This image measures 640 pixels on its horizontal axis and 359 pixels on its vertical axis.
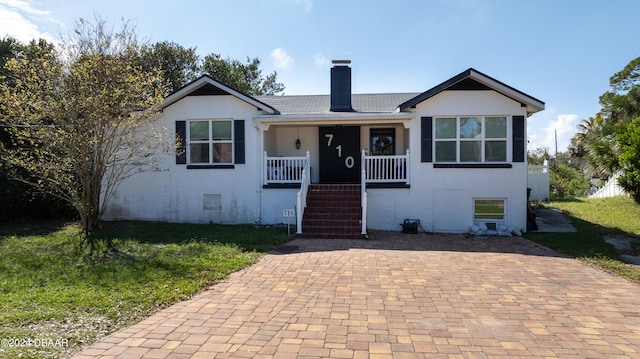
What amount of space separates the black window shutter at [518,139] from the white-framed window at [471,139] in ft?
0.87

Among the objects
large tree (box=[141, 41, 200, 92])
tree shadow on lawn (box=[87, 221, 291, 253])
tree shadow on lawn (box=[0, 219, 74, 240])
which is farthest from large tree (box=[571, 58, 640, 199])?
large tree (box=[141, 41, 200, 92])

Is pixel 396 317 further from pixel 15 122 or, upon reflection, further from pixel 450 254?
pixel 15 122

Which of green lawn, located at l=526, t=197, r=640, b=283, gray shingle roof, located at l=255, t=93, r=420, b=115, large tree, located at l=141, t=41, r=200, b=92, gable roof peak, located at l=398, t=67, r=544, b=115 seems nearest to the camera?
green lawn, located at l=526, t=197, r=640, b=283

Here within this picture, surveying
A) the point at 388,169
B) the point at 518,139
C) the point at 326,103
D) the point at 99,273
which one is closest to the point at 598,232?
the point at 518,139

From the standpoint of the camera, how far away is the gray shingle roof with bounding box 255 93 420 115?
13.3 meters

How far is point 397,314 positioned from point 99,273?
188 inches

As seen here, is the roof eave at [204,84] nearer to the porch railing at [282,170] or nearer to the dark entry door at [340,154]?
the porch railing at [282,170]

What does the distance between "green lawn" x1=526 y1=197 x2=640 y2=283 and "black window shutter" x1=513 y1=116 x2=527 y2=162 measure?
93.1 inches

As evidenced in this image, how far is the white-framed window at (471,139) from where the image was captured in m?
11.6

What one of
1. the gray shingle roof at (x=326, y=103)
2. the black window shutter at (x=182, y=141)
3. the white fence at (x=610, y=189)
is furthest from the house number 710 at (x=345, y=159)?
the white fence at (x=610, y=189)

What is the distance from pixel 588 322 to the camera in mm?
4344

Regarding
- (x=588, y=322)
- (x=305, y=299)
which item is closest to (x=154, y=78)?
(x=305, y=299)

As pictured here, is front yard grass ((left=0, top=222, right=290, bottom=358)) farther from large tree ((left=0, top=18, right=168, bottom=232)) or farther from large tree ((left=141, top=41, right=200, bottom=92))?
large tree ((left=141, top=41, right=200, bottom=92))

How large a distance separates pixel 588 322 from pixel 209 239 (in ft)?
24.7
